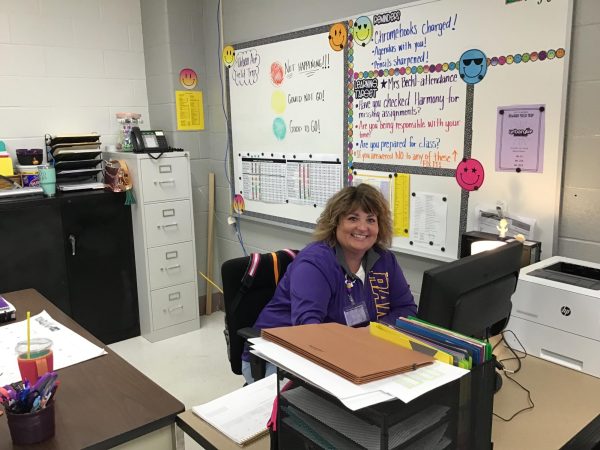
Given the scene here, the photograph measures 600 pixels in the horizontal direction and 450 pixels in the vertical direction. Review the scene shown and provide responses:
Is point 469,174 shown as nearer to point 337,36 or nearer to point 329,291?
point 329,291

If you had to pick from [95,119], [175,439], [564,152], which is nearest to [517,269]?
[564,152]

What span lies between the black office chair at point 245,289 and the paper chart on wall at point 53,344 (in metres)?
0.53

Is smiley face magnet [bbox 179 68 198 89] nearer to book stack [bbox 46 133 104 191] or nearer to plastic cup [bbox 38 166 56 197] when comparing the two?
book stack [bbox 46 133 104 191]

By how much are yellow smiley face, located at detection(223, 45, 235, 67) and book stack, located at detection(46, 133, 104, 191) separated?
3.29ft

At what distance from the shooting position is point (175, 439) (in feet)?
4.28

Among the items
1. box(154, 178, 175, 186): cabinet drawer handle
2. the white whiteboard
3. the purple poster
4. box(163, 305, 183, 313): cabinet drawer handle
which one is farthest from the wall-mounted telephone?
the purple poster

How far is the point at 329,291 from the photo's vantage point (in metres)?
1.81

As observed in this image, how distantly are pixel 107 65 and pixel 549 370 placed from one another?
11.1ft

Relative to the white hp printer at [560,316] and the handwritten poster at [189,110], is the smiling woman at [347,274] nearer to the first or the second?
the white hp printer at [560,316]

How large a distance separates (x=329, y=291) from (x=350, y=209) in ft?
1.01

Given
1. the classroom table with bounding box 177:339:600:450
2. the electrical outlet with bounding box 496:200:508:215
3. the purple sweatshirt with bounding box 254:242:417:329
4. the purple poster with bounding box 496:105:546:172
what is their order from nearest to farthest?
1. the classroom table with bounding box 177:339:600:450
2. the purple sweatshirt with bounding box 254:242:417:329
3. the purple poster with bounding box 496:105:546:172
4. the electrical outlet with bounding box 496:200:508:215

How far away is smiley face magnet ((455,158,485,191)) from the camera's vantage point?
231cm

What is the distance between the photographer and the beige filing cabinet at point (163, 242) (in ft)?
11.5

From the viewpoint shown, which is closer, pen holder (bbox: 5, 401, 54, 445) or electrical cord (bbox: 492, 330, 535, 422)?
pen holder (bbox: 5, 401, 54, 445)
